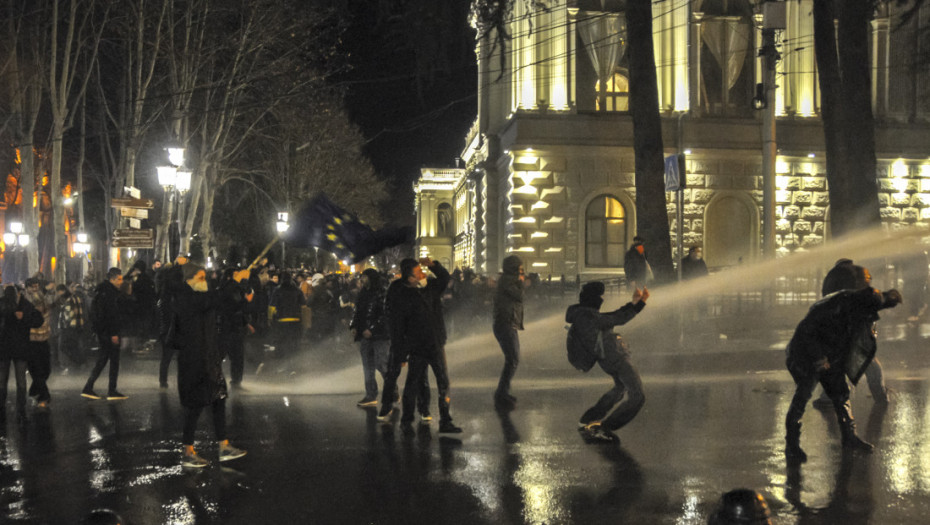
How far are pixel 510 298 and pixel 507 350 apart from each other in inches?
26.4

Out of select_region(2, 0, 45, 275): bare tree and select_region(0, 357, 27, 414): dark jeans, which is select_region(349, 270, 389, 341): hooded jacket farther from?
select_region(2, 0, 45, 275): bare tree

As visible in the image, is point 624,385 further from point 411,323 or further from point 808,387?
point 411,323

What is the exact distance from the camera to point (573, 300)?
2553 cm

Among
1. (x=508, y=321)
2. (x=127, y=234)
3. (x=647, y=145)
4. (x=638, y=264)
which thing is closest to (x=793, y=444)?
(x=508, y=321)

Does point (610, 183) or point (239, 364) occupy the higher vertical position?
point (610, 183)

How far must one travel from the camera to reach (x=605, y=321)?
9.20m

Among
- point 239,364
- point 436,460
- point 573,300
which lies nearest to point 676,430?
point 436,460

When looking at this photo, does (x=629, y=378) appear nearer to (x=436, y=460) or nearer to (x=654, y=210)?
(x=436, y=460)

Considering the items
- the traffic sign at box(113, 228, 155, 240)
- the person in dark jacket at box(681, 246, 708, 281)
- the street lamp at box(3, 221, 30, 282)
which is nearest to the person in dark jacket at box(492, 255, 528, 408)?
the person in dark jacket at box(681, 246, 708, 281)

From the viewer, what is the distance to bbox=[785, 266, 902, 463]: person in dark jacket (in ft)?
27.4

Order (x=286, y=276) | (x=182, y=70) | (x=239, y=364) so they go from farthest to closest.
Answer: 1. (x=182, y=70)
2. (x=286, y=276)
3. (x=239, y=364)

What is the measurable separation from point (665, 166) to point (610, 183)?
43.2 ft

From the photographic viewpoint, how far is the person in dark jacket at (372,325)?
476 inches

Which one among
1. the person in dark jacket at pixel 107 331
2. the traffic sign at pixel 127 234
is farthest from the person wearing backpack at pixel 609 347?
the traffic sign at pixel 127 234
